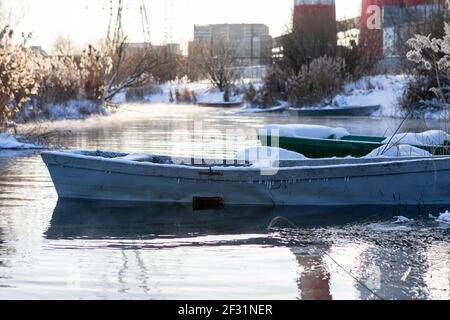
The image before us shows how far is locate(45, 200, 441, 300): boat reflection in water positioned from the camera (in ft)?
16.4

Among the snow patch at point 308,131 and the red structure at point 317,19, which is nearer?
the snow patch at point 308,131

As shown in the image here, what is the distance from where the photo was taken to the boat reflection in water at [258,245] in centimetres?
501

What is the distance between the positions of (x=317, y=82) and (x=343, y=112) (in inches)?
136

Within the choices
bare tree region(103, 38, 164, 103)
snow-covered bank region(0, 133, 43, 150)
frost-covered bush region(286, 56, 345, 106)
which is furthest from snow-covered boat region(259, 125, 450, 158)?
frost-covered bush region(286, 56, 345, 106)

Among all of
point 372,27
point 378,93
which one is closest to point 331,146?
point 378,93

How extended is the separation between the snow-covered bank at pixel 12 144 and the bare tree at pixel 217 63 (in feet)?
98.7

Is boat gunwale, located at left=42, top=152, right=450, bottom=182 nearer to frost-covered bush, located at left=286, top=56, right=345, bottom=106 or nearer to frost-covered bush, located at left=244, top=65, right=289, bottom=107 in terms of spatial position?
frost-covered bush, located at left=286, top=56, right=345, bottom=106

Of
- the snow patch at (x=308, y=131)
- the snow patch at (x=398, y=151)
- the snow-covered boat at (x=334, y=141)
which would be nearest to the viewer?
the snow patch at (x=398, y=151)

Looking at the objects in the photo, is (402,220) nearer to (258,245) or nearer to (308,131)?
(258,245)

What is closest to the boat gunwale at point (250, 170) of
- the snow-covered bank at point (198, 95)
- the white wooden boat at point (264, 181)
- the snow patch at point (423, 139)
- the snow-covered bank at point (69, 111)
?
the white wooden boat at point (264, 181)

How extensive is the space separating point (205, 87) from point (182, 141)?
33330 mm

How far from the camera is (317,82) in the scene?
33125mm

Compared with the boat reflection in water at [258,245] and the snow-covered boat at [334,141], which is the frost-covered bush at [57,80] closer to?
the snow-covered boat at [334,141]
